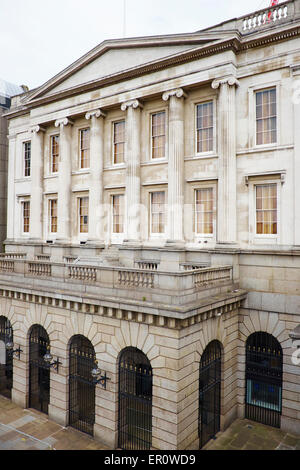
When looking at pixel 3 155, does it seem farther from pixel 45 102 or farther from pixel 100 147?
pixel 100 147

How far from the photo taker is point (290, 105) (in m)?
15.5

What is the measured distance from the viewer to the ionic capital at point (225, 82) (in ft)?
54.1

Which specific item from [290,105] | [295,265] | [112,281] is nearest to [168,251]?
[112,281]

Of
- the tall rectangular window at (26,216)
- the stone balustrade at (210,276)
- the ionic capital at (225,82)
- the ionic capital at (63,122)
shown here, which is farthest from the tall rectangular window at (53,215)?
the stone balustrade at (210,276)

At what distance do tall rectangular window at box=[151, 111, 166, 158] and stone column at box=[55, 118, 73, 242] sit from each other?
620 centimetres

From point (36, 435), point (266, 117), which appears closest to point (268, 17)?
point (266, 117)

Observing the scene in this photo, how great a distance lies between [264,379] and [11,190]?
21.7 metres

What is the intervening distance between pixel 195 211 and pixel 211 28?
30.8 feet

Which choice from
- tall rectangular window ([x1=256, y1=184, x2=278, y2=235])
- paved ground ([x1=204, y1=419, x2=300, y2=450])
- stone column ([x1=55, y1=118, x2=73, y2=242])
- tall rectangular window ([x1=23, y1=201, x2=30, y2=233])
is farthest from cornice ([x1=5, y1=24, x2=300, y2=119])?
paved ground ([x1=204, y1=419, x2=300, y2=450])

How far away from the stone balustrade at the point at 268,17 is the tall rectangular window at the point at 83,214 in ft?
43.1

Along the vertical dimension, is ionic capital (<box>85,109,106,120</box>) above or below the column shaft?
above

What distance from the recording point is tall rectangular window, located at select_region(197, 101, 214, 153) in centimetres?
1784

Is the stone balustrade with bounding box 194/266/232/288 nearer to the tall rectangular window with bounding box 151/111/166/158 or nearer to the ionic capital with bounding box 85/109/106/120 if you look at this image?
the tall rectangular window with bounding box 151/111/166/158

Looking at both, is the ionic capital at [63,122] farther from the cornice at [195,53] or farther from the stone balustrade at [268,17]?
the stone balustrade at [268,17]
